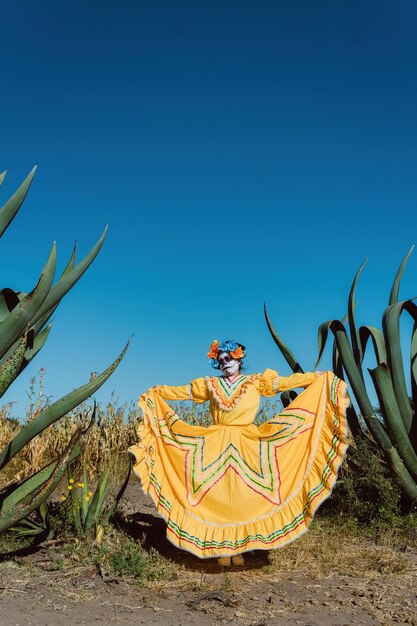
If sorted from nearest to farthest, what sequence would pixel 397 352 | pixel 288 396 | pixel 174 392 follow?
pixel 174 392 → pixel 397 352 → pixel 288 396

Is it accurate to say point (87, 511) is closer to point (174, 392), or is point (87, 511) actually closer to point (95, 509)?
point (95, 509)

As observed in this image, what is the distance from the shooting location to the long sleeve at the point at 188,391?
5512mm

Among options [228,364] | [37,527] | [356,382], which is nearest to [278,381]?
[228,364]

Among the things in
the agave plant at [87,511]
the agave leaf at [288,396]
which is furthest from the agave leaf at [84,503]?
the agave leaf at [288,396]

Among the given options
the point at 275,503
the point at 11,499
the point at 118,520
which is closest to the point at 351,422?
the point at 275,503

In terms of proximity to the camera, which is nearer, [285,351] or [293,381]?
[293,381]

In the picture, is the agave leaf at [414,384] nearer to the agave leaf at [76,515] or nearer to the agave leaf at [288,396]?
the agave leaf at [288,396]

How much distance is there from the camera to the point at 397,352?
593 cm

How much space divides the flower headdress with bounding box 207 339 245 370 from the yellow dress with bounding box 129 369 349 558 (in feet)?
0.72

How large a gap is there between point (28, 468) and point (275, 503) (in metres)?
3.88

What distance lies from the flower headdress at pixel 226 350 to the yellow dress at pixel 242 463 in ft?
0.72

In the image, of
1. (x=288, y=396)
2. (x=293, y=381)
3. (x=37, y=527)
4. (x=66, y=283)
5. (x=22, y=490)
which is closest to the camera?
(x=66, y=283)

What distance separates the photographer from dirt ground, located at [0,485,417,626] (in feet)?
12.9

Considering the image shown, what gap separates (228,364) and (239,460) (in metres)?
0.88
